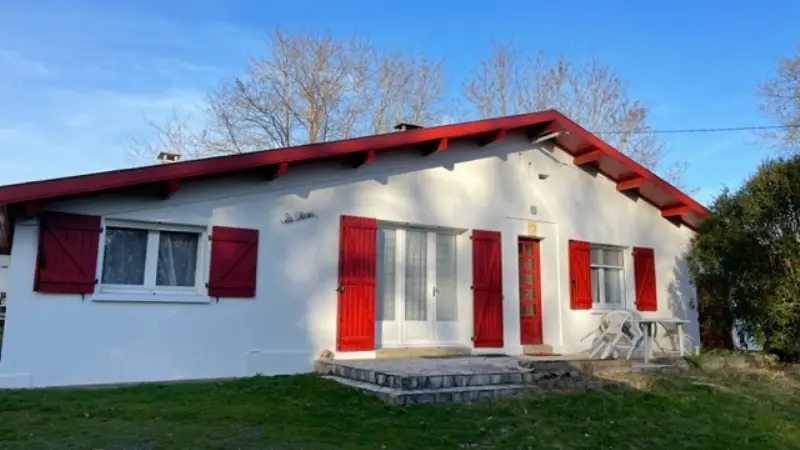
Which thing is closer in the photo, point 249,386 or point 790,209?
point 249,386

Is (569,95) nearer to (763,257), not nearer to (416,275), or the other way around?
(763,257)

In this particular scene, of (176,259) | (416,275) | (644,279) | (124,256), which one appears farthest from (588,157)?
(124,256)

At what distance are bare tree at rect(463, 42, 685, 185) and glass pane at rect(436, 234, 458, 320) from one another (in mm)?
11343

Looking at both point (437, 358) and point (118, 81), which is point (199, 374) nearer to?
point (437, 358)

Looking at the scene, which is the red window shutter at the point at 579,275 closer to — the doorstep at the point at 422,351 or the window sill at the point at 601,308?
the window sill at the point at 601,308

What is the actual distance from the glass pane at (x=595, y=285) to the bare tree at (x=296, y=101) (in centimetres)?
1059

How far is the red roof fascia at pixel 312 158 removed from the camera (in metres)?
6.14

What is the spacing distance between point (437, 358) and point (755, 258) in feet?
17.1

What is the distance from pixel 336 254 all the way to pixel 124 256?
2.63 m

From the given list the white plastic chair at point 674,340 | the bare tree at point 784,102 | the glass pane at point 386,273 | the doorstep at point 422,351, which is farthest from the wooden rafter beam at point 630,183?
the bare tree at point 784,102

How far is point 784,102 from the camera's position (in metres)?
18.5

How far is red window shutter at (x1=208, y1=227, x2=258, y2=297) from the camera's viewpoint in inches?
288

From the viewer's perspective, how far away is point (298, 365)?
7.71 metres

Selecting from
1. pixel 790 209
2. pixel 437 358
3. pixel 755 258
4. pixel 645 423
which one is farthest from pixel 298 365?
pixel 790 209
